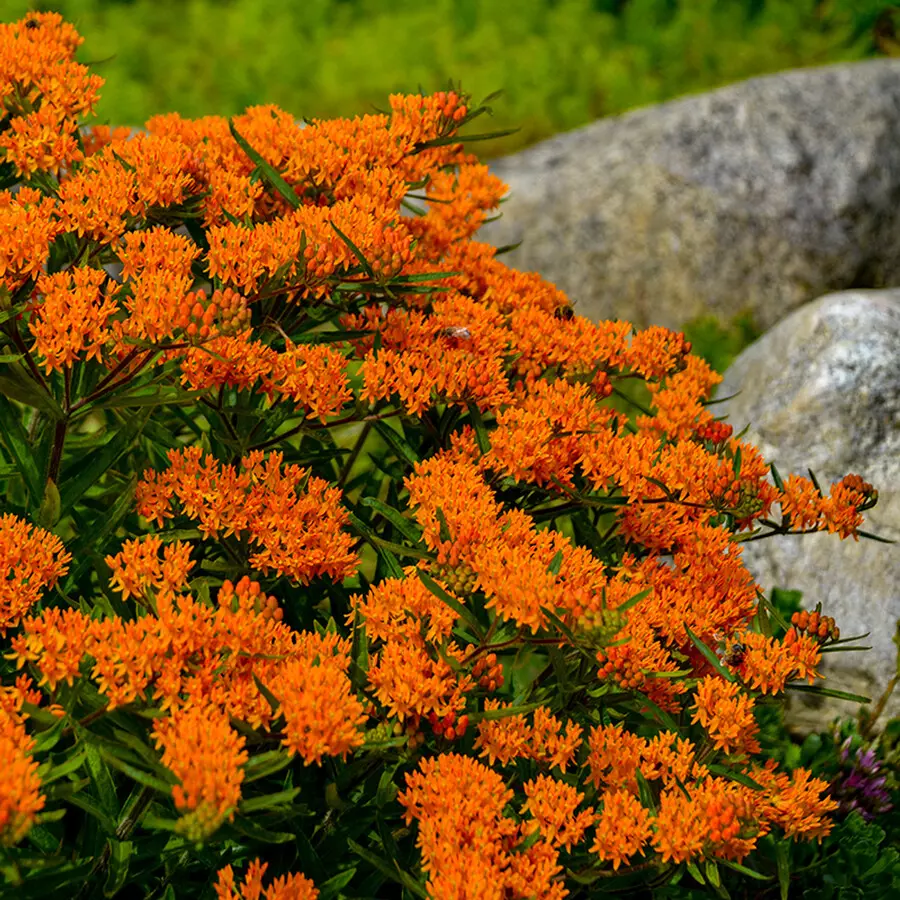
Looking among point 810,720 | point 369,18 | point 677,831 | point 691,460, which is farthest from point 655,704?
point 369,18

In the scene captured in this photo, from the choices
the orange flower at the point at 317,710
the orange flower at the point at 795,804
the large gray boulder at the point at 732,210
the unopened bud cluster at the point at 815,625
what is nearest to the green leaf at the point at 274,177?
the orange flower at the point at 317,710

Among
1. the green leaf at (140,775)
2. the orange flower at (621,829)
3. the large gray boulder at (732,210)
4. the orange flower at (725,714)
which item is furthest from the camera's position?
the large gray boulder at (732,210)

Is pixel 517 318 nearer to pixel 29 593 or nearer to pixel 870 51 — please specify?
pixel 29 593

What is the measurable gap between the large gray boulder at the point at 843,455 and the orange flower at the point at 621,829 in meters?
2.10

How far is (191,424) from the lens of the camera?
2561mm

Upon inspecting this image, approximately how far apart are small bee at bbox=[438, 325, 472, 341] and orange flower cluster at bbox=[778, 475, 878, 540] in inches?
28.7

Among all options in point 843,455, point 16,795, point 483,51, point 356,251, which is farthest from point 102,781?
point 483,51

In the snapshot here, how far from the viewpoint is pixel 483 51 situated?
909 cm

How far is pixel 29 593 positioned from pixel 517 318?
1.19 metres

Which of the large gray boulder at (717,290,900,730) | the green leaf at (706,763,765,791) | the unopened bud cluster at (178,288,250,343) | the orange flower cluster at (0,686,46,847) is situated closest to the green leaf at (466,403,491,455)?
the unopened bud cluster at (178,288,250,343)

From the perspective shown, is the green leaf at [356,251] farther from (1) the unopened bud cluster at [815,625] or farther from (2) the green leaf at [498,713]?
(1) the unopened bud cluster at [815,625]

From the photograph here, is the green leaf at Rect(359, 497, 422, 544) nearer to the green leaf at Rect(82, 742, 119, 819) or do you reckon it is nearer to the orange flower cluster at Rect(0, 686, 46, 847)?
the green leaf at Rect(82, 742, 119, 819)

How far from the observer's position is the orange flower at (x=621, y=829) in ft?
5.67

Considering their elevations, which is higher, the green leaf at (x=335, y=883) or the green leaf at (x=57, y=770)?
the green leaf at (x=57, y=770)
